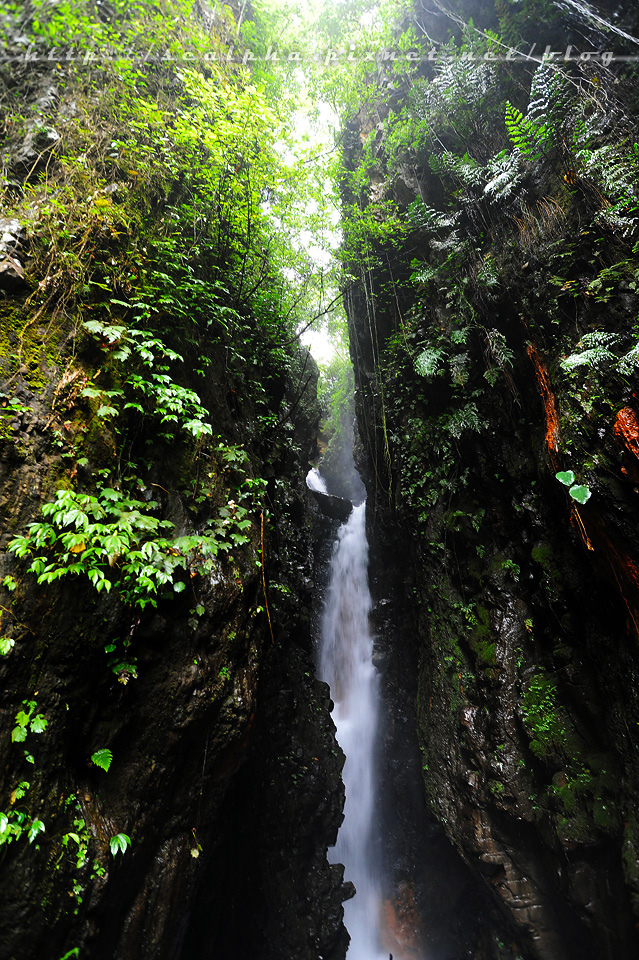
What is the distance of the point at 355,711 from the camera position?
1011 centimetres

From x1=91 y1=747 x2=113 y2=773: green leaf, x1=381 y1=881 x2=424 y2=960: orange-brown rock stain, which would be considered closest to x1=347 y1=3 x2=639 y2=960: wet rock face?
x1=381 y1=881 x2=424 y2=960: orange-brown rock stain

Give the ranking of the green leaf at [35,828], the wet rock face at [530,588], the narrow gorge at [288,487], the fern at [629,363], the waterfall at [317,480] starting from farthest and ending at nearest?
1. the waterfall at [317,480]
2. the wet rock face at [530,588]
3. the fern at [629,363]
4. the narrow gorge at [288,487]
5. the green leaf at [35,828]

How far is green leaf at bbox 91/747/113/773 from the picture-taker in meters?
2.86

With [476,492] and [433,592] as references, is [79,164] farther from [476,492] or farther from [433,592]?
[433,592]

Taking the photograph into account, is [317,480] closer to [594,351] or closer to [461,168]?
[461,168]

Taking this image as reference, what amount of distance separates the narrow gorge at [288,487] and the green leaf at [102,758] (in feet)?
0.19

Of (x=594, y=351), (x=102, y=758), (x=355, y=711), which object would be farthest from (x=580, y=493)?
(x=355, y=711)

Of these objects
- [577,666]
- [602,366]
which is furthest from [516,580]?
[602,366]

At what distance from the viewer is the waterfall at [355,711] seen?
8266mm

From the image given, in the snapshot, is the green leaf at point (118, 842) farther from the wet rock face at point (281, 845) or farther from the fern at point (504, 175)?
the fern at point (504, 175)

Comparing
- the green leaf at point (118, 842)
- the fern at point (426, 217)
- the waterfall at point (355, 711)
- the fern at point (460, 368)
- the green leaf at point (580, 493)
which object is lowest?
the waterfall at point (355, 711)

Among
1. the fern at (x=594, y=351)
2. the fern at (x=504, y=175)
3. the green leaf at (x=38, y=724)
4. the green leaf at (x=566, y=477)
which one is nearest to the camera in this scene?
the green leaf at (x=38, y=724)

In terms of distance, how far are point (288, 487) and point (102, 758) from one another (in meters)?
5.66

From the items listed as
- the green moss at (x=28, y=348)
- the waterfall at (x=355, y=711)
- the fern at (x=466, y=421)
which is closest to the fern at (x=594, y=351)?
the fern at (x=466, y=421)
